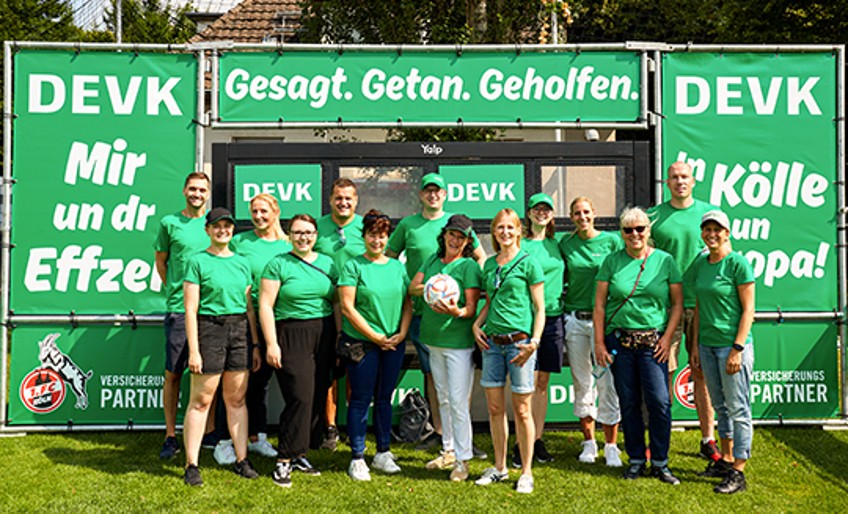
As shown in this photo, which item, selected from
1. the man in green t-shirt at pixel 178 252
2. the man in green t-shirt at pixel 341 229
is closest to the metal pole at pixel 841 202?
the man in green t-shirt at pixel 341 229

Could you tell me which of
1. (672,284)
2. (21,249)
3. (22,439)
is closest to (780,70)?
(672,284)

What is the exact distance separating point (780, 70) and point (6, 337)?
6873 mm

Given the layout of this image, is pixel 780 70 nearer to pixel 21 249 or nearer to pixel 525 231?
pixel 525 231

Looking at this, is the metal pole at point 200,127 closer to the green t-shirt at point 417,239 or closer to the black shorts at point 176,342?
the black shorts at point 176,342

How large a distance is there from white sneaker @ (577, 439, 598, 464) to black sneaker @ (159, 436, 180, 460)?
3027 mm

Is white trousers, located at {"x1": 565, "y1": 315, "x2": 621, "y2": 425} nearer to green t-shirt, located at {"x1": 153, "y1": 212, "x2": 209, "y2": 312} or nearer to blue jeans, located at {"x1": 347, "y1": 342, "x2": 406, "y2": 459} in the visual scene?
blue jeans, located at {"x1": 347, "y1": 342, "x2": 406, "y2": 459}

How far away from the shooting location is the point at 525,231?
17.5ft

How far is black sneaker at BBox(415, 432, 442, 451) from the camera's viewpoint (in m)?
5.69

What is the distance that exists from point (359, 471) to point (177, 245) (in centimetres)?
210

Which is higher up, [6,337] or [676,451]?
[6,337]

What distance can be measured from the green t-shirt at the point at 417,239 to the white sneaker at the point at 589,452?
1570 mm

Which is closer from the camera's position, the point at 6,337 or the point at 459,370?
the point at 459,370

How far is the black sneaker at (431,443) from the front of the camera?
18.7 feet

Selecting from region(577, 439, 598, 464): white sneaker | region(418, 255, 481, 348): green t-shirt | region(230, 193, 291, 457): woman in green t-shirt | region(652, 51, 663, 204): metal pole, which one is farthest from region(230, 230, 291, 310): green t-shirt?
region(652, 51, 663, 204): metal pole
